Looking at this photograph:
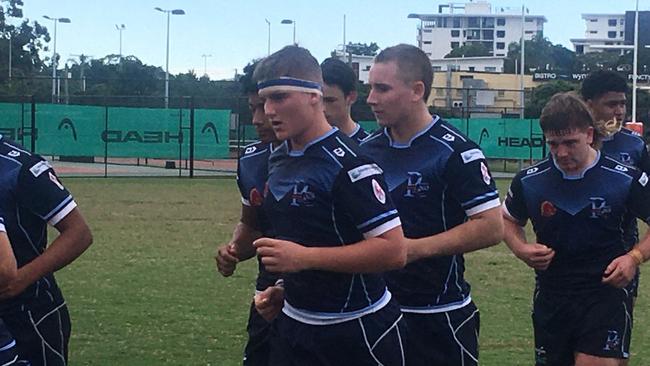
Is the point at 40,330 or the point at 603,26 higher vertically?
the point at 603,26

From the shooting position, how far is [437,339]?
541cm

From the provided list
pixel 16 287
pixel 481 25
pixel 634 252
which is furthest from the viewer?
pixel 481 25

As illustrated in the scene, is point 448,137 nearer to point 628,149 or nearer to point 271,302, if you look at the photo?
point 271,302

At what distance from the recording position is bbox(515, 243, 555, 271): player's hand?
6121mm

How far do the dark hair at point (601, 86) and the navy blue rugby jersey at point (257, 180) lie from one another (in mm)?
2320

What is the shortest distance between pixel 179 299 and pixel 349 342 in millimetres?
8455

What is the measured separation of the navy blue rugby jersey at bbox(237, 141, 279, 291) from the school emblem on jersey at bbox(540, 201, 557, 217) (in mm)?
1562

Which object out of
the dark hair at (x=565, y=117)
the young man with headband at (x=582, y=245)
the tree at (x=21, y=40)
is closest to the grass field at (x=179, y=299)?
the young man with headband at (x=582, y=245)

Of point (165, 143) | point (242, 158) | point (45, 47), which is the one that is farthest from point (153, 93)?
point (242, 158)

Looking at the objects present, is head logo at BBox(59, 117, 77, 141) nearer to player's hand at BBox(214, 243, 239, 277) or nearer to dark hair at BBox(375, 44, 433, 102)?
player's hand at BBox(214, 243, 239, 277)

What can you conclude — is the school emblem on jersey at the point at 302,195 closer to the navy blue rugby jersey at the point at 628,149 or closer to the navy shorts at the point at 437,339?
the navy shorts at the point at 437,339

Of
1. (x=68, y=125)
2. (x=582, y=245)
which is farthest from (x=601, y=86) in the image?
(x=68, y=125)

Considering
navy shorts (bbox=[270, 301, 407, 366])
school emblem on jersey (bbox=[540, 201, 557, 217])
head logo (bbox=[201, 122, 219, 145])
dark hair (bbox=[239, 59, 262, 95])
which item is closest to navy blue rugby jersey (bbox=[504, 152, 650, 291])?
school emblem on jersey (bbox=[540, 201, 557, 217])

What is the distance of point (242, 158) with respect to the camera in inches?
Answer: 237
